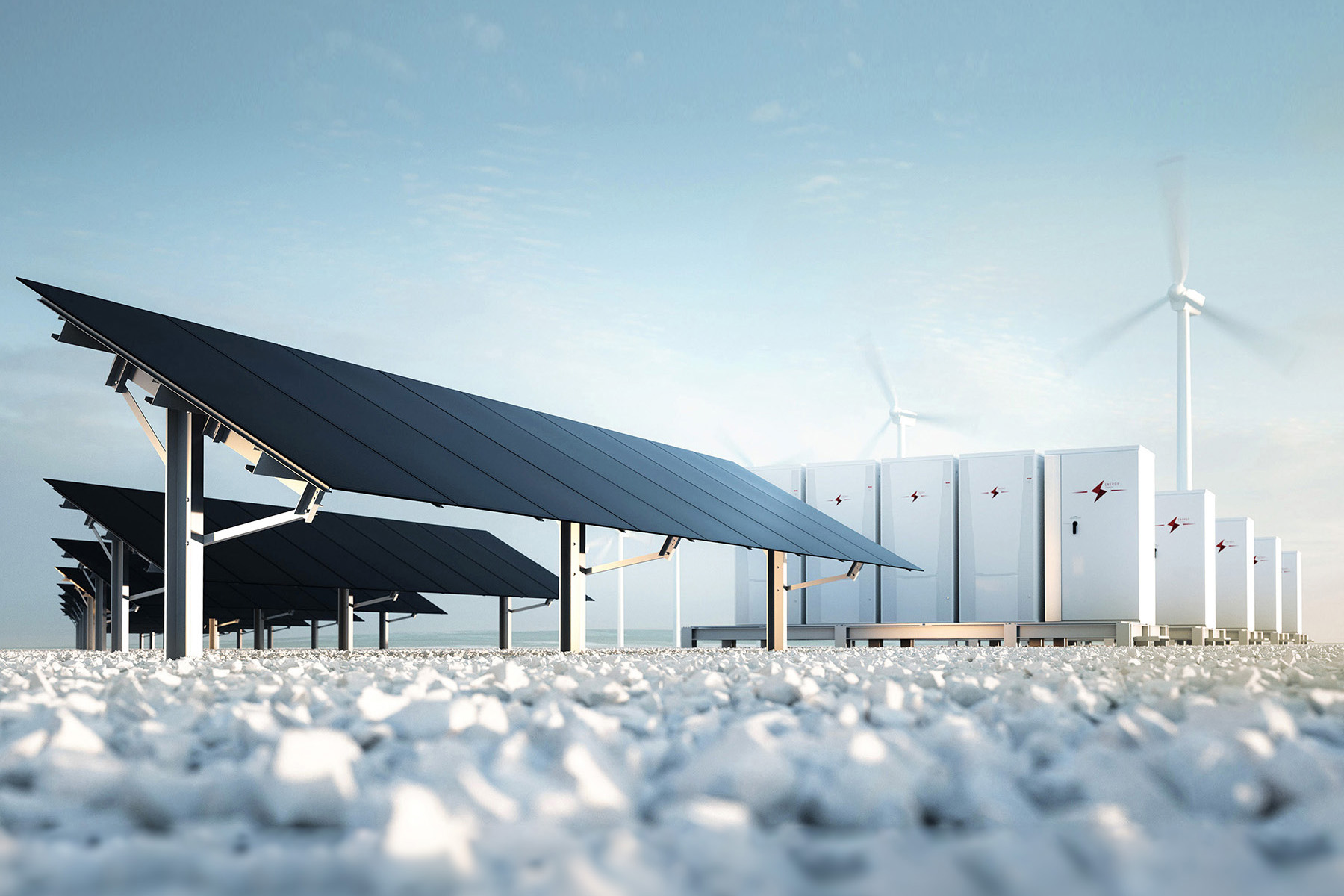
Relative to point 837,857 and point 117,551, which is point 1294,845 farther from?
point 117,551

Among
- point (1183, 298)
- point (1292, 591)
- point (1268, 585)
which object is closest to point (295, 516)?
point (1183, 298)

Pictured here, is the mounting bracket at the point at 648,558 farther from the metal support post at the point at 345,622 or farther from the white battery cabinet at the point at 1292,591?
the white battery cabinet at the point at 1292,591

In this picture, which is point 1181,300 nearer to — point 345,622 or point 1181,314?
point 1181,314

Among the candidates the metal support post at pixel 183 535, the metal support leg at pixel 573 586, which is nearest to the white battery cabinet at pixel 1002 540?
the metal support leg at pixel 573 586

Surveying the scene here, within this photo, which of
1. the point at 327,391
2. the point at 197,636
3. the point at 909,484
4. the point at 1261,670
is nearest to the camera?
the point at 1261,670

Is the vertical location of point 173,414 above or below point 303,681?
above

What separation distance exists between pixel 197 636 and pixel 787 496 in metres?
10.3

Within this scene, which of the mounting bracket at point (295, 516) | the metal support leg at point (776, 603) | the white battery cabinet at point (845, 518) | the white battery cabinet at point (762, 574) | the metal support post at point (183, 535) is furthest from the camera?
the white battery cabinet at point (762, 574)

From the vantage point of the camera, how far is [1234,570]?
25.2 meters

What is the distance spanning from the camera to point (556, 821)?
1.51 m

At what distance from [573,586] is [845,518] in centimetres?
1201

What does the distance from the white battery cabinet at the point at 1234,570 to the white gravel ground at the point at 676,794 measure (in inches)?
985

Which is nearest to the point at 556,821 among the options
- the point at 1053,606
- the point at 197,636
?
the point at 197,636

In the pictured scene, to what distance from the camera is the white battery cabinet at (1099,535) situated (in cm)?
1791
